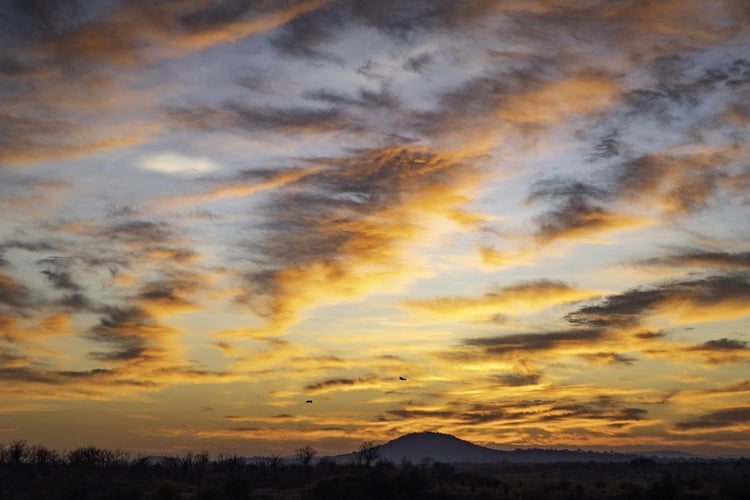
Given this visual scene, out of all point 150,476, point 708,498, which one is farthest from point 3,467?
point 708,498

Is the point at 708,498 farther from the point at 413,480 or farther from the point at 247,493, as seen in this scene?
the point at 247,493

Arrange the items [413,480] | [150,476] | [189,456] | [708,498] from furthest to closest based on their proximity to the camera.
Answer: [189,456] < [150,476] < [413,480] < [708,498]

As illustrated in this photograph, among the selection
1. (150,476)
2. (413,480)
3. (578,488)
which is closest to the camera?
(413,480)

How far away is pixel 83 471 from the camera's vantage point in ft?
304

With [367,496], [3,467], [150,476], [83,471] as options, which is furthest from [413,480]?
[3,467]

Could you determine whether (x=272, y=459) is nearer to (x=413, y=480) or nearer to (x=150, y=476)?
(x=150, y=476)

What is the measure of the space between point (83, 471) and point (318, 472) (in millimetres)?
27768

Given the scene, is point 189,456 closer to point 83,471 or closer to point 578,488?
point 83,471

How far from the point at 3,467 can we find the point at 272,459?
35775 mm

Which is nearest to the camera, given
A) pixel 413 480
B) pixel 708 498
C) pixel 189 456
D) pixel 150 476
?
pixel 708 498

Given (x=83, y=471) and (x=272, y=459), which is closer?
(x=83, y=471)

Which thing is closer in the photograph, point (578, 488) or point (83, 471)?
point (578, 488)

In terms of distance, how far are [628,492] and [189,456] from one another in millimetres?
61331

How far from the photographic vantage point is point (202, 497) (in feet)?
209
